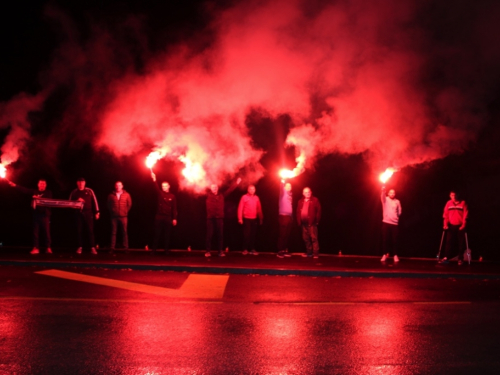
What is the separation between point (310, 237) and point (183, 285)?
6257 mm

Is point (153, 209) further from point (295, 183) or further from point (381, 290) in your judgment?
point (381, 290)

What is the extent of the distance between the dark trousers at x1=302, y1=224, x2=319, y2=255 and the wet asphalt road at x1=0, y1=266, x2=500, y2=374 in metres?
4.93

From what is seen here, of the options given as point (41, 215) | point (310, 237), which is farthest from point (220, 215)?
point (41, 215)

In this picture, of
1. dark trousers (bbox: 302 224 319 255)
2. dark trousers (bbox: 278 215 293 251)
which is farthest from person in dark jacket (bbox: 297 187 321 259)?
dark trousers (bbox: 278 215 293 251)

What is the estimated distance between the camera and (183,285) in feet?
30.3

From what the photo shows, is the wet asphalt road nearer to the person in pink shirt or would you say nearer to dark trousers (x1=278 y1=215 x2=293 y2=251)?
dark trousers (x1=278 y1=215 x2=293 y2=251)

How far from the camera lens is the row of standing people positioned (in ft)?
45.0

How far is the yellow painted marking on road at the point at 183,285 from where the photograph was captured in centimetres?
827

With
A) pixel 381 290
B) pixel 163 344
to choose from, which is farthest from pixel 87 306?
pixel 381 290

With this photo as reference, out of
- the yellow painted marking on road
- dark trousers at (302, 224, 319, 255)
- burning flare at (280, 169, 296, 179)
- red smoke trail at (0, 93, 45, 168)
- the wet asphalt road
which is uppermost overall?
red smoke trail at (0, 93, 45, 168)

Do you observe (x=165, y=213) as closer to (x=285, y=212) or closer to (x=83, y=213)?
(x=83, y=213)

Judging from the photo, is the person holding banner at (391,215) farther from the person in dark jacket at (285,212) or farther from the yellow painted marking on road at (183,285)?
the yellow painted marking on road at (183,285)

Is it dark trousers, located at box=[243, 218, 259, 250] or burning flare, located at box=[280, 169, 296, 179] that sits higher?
burning flare, located at box=[280, 169, 296, 179]

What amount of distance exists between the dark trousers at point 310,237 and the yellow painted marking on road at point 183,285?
4365 millimetres
